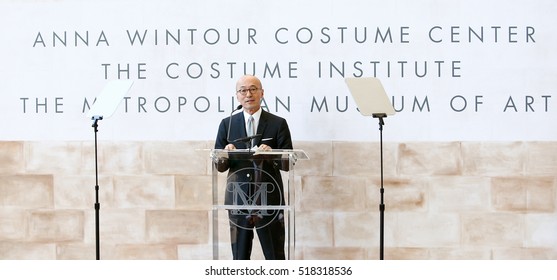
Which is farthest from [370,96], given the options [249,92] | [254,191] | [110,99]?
[110,99]

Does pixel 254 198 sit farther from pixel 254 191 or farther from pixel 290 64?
pixel 290 64

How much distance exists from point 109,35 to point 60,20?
470 mm

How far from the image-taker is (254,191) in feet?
18.8

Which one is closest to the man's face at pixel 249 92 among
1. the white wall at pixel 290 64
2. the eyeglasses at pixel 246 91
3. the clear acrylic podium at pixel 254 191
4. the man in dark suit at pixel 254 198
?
the eyeglasses at pixel 246 91

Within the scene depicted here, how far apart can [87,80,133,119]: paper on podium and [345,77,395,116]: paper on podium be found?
178 cm

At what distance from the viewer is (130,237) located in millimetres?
7250

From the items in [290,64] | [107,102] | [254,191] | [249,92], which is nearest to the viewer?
[254,191]

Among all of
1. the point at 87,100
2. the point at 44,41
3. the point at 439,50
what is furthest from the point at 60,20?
the point at 439,50

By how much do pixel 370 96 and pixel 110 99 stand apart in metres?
2.07

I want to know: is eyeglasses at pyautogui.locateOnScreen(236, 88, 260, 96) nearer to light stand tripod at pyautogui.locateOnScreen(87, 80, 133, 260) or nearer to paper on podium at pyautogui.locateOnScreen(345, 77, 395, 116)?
paper on podium at pyautogui.locateOnScreen(345, 77, 395, 116)

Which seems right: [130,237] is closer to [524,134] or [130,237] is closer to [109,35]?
[109,35]

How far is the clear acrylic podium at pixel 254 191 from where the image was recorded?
5.73m

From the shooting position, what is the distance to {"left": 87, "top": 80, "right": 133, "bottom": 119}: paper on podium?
20.6 feet

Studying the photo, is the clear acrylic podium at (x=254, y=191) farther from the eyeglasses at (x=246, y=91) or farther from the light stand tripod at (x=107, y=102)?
the light stand tripod at (x=107, y=102)
